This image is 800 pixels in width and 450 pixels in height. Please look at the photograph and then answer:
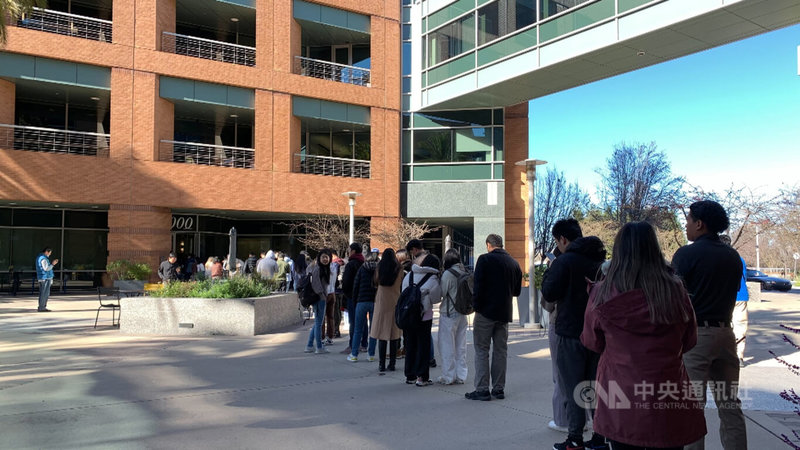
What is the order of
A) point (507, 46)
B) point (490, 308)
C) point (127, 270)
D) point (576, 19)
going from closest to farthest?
point (490, 308)
point (576, 19)
point (127, 270)
point (507, 46)

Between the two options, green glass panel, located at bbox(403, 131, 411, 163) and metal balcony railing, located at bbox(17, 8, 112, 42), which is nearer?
metal balcony railing, located at bbox(17, 8, 112, 42)

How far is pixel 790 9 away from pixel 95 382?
17.9m

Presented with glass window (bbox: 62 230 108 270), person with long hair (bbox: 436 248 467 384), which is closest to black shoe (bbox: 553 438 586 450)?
person with long hair (bbox: 436 248 467 384)

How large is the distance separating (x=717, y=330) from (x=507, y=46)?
1907cm

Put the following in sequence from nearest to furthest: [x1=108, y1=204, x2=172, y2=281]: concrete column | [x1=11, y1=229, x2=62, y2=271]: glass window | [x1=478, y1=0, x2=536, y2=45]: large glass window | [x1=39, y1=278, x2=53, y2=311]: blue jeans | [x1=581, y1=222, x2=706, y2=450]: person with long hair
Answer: [x1=581, y1=222, x2=706, y2=450]: person with long hair < [x1=39, y1=278, x2=53, y2=311]: blue jeans < [x1=478, y1=0, x2=536, y2=45]: large glass window < [x1=108, y1=204, x2=172, y2=281]: concrete column < [x1=11, y1=229, x2=62, y2=271]: glass window

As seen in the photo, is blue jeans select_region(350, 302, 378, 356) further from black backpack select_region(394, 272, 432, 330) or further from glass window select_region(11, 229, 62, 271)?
glass window select_region(11, 229, 62, 271)

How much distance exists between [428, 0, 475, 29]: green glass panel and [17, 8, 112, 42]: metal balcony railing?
44.7ft

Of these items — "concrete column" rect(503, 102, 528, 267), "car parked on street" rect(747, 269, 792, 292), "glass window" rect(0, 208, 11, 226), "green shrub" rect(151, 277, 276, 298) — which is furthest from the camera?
"car parked on street" rect(747, 269, 792, 292)

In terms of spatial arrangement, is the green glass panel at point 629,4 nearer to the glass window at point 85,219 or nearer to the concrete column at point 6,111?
the concrete column at point 6,111

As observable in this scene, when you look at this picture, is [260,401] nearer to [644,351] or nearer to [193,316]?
[644,351]

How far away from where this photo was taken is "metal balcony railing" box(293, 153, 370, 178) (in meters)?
26.8

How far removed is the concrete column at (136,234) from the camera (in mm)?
21672

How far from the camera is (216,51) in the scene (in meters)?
25.4

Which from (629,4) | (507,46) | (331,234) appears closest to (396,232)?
(331,234)
